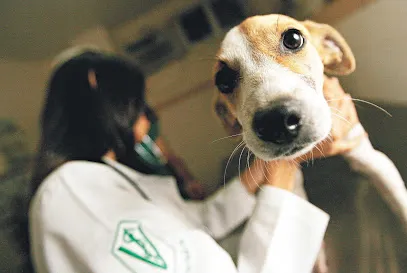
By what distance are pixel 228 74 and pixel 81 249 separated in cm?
47

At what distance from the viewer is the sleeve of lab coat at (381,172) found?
61 centimetres

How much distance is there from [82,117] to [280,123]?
66 centimetres

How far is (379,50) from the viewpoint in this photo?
2.31 ft

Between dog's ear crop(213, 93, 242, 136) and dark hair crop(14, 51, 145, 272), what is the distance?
1.05 feet

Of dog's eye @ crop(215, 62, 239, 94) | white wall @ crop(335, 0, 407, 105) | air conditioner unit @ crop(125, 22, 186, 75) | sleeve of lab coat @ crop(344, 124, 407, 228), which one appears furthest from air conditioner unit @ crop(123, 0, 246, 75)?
sleeve of lab coat @ crop(344, 124, 407, 228)

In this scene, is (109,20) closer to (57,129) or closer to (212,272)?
(57,129)

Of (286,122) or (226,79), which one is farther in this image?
(226,79)

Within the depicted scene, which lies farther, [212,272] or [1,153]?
[1,153]

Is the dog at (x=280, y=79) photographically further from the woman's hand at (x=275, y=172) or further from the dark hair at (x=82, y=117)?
the dark hair at (x=82, y=117)

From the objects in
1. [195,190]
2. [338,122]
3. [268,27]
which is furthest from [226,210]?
[268,27]

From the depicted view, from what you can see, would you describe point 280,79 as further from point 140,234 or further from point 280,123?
point 140,234

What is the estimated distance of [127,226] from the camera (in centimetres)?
74

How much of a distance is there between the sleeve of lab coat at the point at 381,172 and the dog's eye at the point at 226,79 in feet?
0.86

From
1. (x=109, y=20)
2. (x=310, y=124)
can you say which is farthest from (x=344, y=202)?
(x=109, y=20)
